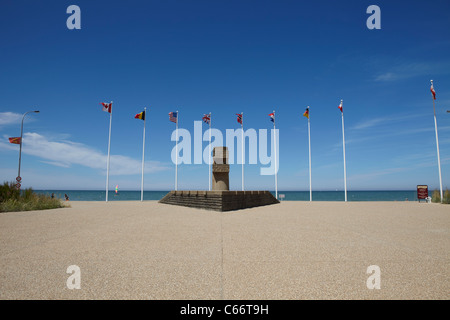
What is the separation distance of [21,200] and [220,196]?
14190mm

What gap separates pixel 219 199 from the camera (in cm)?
1586

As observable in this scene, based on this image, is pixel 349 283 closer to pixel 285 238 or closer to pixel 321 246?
pixel 321 246

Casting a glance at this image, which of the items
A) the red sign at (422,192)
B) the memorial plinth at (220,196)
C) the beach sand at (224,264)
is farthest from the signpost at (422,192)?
the beach sand at (224,264)

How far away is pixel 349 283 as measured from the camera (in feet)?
13.4

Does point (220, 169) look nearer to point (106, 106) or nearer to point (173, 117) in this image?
point (173, 117)

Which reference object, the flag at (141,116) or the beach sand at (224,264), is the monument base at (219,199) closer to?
the beach sand at (224,264)

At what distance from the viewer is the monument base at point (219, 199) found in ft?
52.5

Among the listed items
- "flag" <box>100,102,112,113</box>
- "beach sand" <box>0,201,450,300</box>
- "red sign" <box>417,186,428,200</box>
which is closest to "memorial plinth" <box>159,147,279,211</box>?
"beach sand" <box>0,201,450,300</box>

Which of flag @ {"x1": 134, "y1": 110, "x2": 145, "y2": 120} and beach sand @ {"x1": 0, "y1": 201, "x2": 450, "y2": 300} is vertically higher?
flag @ {"x1": 134, "y1": 110, "x2": 145, "y2": 120}

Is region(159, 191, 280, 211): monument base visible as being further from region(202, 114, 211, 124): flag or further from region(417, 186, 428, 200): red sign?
region(417, 186, 428, 200): red sign

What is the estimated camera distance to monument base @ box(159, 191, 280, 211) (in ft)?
52.5

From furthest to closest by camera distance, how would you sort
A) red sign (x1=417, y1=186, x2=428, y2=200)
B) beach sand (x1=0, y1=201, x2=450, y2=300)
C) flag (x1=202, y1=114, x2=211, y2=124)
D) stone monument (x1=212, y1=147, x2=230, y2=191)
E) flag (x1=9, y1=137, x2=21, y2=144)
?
flag (x1=202, y1=114, x2=211, y2=124) < red sign (x1=417, y1=186, x2=428, y2=200) < flag (x1=9, y1=137, x2=21, y2=144) < stone monument (x1=212, y1=147, x2=230, y2=191) < beach sand (x1=0, y1=201, x2=450, y2=300)
